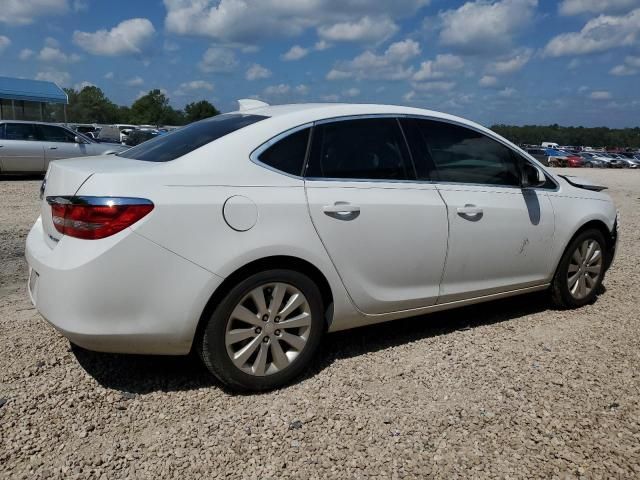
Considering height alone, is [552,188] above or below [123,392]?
above

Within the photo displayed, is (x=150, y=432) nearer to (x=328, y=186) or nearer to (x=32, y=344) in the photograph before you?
(x=32, y=344)

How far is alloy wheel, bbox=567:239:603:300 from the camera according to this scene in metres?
4.79

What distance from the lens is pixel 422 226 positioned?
3.69 metres

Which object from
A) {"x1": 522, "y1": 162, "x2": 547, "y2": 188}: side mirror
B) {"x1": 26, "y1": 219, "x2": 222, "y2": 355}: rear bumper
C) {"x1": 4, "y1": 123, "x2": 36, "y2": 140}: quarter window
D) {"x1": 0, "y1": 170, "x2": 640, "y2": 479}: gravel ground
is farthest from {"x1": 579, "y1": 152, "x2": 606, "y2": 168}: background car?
{"x1": 26, "y1": 219, "x2": 222, "y2": 355}: rear bumper

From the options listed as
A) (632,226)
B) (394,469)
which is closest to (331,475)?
(394,469)

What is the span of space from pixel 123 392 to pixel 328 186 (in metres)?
1.69

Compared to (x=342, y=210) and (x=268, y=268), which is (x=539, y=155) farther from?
(x=268, y=268)

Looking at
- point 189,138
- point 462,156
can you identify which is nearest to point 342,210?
point 189,138

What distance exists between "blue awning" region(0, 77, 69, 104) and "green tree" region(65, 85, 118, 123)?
45996mm

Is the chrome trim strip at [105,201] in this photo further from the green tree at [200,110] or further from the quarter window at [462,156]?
the green tree at [200,110]

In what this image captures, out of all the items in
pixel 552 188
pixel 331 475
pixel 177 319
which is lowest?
pixel 331 475

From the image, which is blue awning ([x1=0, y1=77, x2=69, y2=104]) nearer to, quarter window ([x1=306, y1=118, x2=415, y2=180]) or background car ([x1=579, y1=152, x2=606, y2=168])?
quarter window ([x1=306, y1=118, x2=415, y2=180])

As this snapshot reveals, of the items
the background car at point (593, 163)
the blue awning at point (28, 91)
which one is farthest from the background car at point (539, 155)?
the blue awning at point (28, 91)

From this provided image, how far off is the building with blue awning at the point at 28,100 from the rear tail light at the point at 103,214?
2975cm
